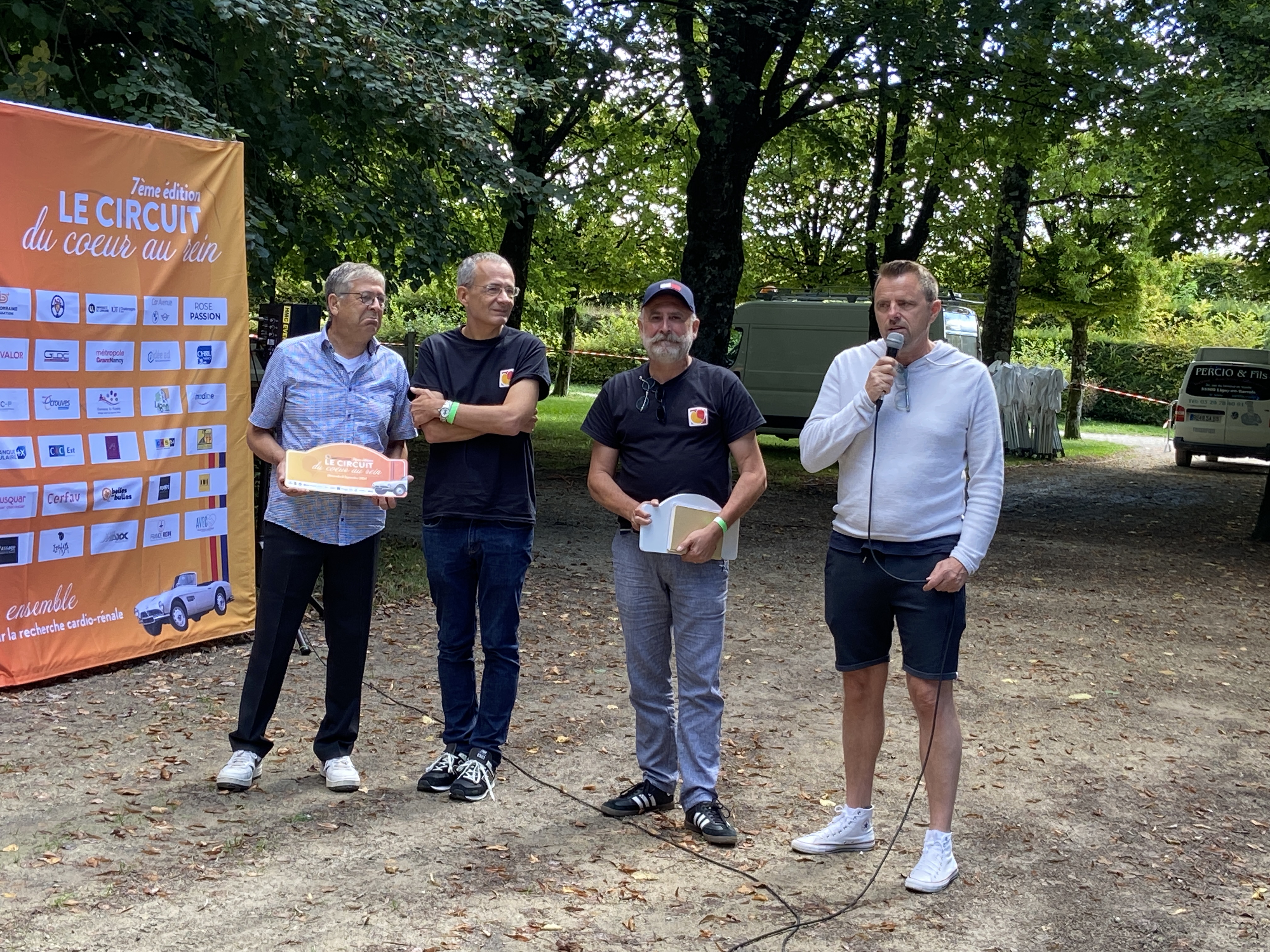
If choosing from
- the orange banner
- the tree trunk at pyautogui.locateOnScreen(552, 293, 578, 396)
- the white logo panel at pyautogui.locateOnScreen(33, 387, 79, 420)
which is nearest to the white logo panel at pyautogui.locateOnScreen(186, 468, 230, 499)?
the orange banner

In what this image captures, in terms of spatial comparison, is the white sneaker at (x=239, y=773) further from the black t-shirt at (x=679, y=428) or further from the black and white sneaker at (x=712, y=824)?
the black t-shirt at (x=679, y=428)

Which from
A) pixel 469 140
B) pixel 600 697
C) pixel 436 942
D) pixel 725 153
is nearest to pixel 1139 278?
pixel 725 153

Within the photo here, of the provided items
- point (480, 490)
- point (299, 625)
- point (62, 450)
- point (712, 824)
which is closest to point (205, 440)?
point (62, 450)

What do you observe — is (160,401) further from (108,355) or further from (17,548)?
(17,548)

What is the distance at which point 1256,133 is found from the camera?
11.1 m

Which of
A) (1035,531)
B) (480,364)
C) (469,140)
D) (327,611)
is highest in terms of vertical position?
(469,140)

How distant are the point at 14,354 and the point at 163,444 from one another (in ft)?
3.26

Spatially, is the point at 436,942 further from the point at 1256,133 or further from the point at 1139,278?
the point at 1139,278

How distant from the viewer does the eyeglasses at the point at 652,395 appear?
15.0 feet

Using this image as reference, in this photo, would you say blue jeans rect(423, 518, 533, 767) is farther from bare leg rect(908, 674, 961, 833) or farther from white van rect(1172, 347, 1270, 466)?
white van rect(1172, 347, 1270, 466)

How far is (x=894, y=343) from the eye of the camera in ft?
13.1

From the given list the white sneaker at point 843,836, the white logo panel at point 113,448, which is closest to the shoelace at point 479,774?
the white sneaker at point 843,836

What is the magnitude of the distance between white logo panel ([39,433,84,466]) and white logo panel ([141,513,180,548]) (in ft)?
1.79

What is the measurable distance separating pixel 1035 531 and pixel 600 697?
8816mm
